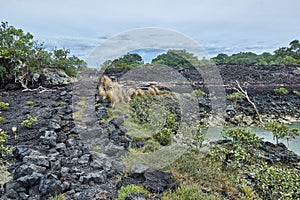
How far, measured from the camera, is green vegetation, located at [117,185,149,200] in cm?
351

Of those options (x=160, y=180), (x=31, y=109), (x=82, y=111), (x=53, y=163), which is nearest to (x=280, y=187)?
(x=160, y=180)

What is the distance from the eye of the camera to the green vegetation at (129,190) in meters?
3.51

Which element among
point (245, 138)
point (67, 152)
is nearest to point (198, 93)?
point (245, 138)

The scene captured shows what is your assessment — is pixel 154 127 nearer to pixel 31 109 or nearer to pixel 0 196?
pixel 31 109

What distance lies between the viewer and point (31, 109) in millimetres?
8234

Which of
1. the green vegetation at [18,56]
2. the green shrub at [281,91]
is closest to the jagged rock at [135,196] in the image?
the green vegetation at [18,56]

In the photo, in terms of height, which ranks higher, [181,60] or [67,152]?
[181,60]

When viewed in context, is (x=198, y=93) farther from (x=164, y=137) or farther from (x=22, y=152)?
(x=22, y=152)

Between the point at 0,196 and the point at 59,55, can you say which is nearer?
the point at 0,196

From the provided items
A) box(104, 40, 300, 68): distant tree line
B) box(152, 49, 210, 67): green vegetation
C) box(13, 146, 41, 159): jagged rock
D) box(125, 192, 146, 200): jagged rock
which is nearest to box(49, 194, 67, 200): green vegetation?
box(125, 192, 146, 200): jagged rock

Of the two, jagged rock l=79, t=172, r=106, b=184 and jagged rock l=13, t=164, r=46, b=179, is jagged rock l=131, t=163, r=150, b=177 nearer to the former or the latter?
jagged rock l=79, t=172, r=106, b=184

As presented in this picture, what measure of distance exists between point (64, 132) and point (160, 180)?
3.01 meters

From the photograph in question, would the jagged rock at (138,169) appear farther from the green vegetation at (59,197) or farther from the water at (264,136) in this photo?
the water at (264,136)

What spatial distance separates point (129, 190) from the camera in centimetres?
364
